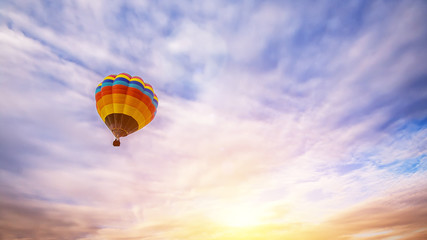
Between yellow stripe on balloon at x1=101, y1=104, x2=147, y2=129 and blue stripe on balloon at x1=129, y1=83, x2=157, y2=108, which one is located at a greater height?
blue stripe on balloon at x1=129, y1=83, x2=157, y2=108

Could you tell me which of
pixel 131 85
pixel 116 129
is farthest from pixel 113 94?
pixel 116 129

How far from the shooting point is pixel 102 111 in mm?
36719

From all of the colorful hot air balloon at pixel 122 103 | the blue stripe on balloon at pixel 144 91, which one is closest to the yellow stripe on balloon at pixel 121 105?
the colorful hot air balloon at pixel 122 103

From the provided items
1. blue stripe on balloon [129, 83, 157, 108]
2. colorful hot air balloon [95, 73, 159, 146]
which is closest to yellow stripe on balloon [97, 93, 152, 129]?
colorful hot air balloon [95, 73, 159, 146]

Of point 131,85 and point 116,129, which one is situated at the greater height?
point 131,85

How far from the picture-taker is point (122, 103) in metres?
35.3

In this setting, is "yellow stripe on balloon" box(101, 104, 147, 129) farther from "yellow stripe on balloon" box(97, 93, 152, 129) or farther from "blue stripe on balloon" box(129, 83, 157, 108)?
"blue stripe on balloon" box(129, 83, 157, 108)

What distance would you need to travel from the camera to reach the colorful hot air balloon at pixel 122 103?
35.3 metres

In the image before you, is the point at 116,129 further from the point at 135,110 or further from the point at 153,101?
the point at 153,101

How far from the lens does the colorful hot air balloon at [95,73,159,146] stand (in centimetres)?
3531

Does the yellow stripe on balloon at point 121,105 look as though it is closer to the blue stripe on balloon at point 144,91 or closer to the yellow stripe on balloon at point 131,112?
the yellow stripe on balloon at point 131,112

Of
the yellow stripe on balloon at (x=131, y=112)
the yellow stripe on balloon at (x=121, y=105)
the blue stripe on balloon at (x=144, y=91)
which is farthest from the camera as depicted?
the blue stripe on balloon at (x=144, y=91)

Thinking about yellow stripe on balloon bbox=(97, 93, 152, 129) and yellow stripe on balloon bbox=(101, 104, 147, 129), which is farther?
yellow stripe on balloon bbox=(101, 104, 147, 129)

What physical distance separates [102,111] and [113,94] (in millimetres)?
4177
